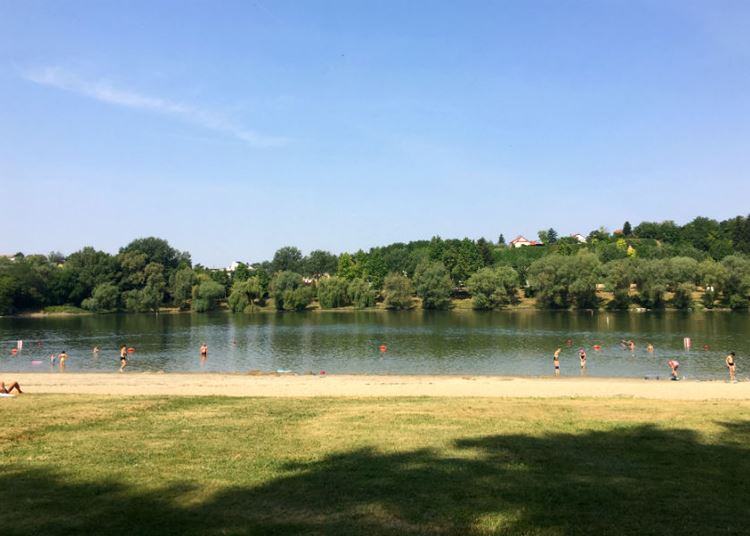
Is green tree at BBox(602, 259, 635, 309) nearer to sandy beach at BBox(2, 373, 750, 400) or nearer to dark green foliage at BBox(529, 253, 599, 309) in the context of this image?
dark green foliage at BBox(529, 253, 599, 309)

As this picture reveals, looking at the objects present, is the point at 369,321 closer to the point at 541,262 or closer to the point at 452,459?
the point at 541,262

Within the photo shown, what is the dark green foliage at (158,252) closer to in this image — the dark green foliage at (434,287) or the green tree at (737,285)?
the dark green foliage at (434,287)

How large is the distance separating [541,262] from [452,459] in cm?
11775

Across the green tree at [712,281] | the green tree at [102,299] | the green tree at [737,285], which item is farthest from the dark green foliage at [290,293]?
the green tree at [737,285]

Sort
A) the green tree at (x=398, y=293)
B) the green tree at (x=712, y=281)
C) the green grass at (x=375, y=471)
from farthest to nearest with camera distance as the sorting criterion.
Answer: the green tree at (x=398, y=293), the green tree at (x=712, y=281), the green grass at (x=375, y=471)

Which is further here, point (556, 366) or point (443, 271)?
point (443, 271)

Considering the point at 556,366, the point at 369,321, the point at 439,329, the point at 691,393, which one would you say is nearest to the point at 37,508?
the point at 691,393

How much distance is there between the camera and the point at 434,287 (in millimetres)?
134000

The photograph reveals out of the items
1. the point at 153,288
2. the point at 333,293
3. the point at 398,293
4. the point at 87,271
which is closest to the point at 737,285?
the point at 398,293

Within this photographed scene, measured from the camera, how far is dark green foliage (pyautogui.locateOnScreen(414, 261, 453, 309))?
133625 millimetres

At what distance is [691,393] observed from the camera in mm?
30188

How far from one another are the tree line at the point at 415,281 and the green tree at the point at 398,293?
253 mm

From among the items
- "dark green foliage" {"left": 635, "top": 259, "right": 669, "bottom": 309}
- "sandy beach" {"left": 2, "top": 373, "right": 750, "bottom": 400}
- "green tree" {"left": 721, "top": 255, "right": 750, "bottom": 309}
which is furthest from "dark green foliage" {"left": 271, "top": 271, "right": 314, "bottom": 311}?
"sandy beach" {"left": 2, "top": 373, "right": 750, "bottom": 400}

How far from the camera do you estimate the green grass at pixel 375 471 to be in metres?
9.02
